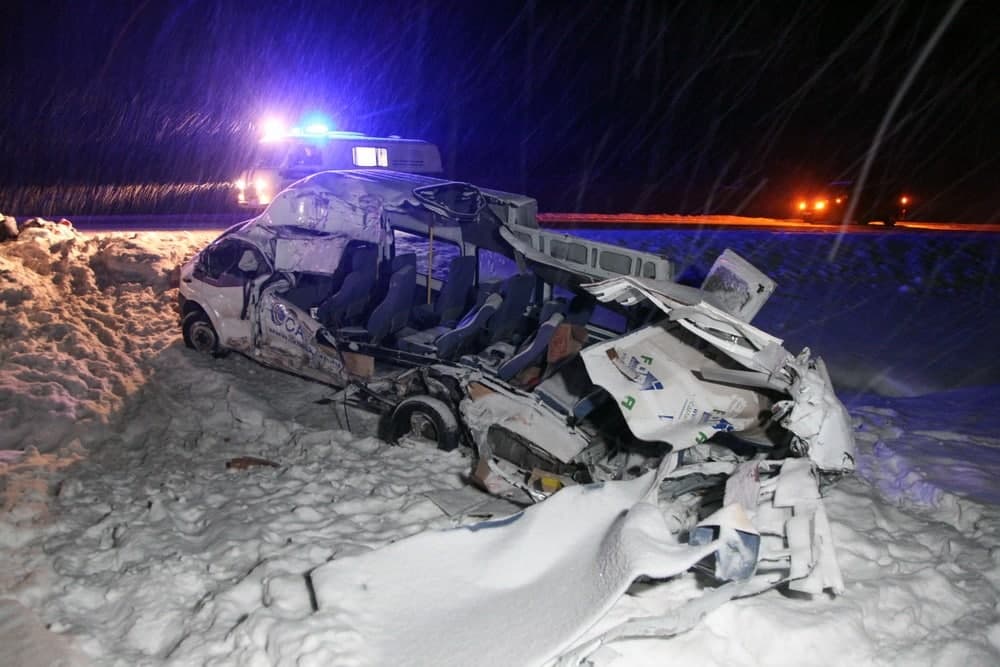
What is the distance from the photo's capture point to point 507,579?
3.58 meters

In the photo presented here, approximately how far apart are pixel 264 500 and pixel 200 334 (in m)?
3.85

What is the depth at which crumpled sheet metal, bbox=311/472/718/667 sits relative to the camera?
3098 millimetres

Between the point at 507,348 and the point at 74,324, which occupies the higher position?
the point at 74,324

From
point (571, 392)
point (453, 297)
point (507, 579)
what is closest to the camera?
point (507, 579)

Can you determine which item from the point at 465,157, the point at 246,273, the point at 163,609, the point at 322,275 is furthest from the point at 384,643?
the point at 465,157

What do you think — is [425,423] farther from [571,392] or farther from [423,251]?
[423,251]

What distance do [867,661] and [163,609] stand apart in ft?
12.2

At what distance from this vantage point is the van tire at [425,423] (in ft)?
19.6

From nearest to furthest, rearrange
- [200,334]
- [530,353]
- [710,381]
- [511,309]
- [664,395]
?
[664,395], [710,381], [530,353], [511,309], [200,334]

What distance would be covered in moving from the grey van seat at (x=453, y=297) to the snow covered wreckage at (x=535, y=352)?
0.08 ft

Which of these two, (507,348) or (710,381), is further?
(507,348)

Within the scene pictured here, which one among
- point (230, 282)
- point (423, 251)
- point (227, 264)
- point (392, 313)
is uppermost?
point (423, 251)

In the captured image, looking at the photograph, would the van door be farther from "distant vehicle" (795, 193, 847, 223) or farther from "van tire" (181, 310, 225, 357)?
"distant vehicle" (795, 193, 847, 223)

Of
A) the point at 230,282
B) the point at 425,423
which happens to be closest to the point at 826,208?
the point at 425,423
